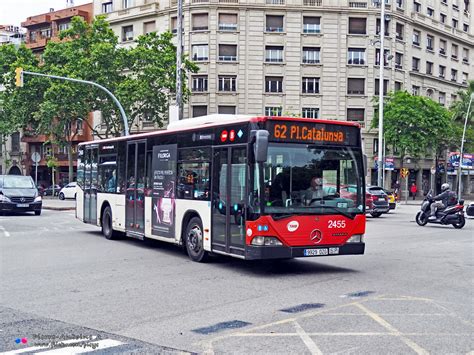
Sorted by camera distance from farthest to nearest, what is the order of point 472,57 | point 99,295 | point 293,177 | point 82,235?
1. point 472,57
2. point 82,235
3. point 293,177
4. point 99,295

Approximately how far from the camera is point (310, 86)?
5253 cm

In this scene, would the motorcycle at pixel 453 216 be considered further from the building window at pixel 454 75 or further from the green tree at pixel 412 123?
the building window at pixel 454 75

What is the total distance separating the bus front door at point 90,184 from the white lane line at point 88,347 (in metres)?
12.1

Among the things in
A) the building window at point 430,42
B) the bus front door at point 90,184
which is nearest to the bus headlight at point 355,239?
the bus front door at point 90,184

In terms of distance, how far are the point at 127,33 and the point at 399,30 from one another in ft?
78.0

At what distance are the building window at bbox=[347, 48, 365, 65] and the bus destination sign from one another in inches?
1691

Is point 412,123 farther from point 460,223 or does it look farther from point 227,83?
point 460,223

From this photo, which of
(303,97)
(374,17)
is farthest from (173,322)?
(374,17)

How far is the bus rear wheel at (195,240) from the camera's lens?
12266mm

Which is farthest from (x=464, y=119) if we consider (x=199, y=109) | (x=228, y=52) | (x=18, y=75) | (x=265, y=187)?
(x=265, y=187)

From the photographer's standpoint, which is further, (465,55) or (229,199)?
(465,55)

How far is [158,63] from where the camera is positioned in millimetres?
42938

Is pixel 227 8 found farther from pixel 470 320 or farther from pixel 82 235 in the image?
pixel 470 320

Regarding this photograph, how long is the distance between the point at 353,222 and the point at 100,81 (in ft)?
113
